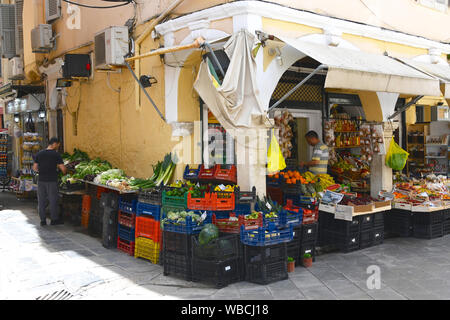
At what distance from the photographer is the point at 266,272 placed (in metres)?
5.70

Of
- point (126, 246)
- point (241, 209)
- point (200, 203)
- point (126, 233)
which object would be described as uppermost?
point (200, 203)

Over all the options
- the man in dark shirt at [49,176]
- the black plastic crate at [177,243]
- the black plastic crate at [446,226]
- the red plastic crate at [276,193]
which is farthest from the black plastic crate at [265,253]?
the man in dark shirt at [49,176]

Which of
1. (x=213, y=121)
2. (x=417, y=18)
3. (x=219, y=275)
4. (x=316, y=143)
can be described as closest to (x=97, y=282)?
(x=219, y=275)

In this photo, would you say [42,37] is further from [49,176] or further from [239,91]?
[239,91]

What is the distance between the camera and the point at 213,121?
26.0ft

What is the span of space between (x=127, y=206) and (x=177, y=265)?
186 centimetres

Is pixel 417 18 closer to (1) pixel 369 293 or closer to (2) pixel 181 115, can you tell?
(2) pixel 181 115

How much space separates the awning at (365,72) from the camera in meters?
5.93

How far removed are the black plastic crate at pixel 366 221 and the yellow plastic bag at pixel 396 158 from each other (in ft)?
4.58

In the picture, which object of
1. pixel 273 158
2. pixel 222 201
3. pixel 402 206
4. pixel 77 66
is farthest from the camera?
pixel 77 66

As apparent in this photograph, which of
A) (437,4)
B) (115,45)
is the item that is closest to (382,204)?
(437,4)

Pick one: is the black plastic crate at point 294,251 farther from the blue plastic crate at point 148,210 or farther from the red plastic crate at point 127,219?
the red plastic crate at point 127,219

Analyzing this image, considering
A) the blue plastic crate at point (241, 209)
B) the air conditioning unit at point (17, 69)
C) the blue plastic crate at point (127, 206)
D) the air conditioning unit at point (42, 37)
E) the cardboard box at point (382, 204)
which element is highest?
the air conditioning unit at point (42, 37)

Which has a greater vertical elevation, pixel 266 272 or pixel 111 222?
pixel 111 222
